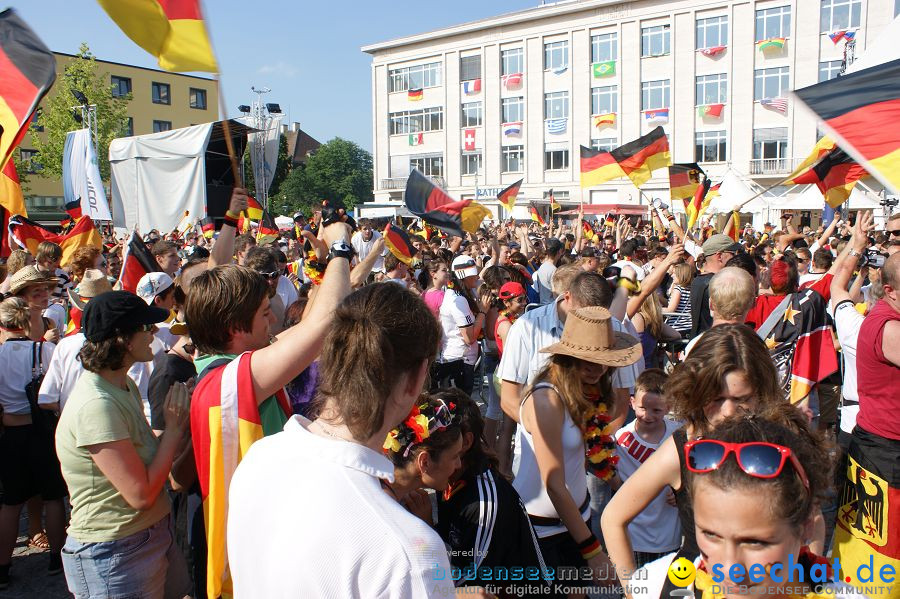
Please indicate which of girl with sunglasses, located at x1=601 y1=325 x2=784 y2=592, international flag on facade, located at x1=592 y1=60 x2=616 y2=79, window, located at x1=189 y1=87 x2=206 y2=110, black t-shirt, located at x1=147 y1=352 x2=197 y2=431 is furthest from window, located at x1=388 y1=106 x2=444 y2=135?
girl with sunglasses, located at x1=601 y1=325 x2=784 y2=592

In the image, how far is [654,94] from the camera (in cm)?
4788

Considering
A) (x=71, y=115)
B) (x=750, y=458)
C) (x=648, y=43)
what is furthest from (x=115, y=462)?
(x=648, y=43)

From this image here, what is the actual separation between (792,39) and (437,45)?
92.5 feet

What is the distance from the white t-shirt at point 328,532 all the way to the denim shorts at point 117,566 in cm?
159

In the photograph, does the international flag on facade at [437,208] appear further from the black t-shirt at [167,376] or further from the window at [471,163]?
the window at [471,163]

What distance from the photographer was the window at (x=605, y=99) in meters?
49.0

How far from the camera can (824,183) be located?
284 inches

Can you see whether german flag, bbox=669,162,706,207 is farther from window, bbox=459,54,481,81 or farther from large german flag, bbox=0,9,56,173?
window, bbox=459,54,481,81

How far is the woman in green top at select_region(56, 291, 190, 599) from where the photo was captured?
258 centimetres

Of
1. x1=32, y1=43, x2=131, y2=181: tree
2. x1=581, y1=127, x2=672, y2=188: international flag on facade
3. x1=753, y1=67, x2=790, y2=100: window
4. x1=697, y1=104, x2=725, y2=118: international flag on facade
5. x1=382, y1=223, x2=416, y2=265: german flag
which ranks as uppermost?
x1=753, y1=67, x2=790, y2=100: window

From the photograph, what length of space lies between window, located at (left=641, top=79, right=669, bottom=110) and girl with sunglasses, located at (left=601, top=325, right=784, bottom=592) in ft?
162

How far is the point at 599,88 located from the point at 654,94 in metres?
4.26

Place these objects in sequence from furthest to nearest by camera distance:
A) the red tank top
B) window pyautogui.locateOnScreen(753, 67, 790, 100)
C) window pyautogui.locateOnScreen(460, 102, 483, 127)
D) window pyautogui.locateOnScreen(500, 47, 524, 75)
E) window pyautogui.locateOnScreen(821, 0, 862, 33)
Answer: window pyautogui.locateOnScreen(460, 102, 483, 127), window pyautogui.locateOnScreen(500, 47, 524, 75), window pyautogui.locateOnScreen(753, 67, 790, 100), window pyautogui.locateOnScreen(821, 0, 862, 33), the red tank top

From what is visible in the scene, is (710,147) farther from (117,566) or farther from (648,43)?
(117,566)
